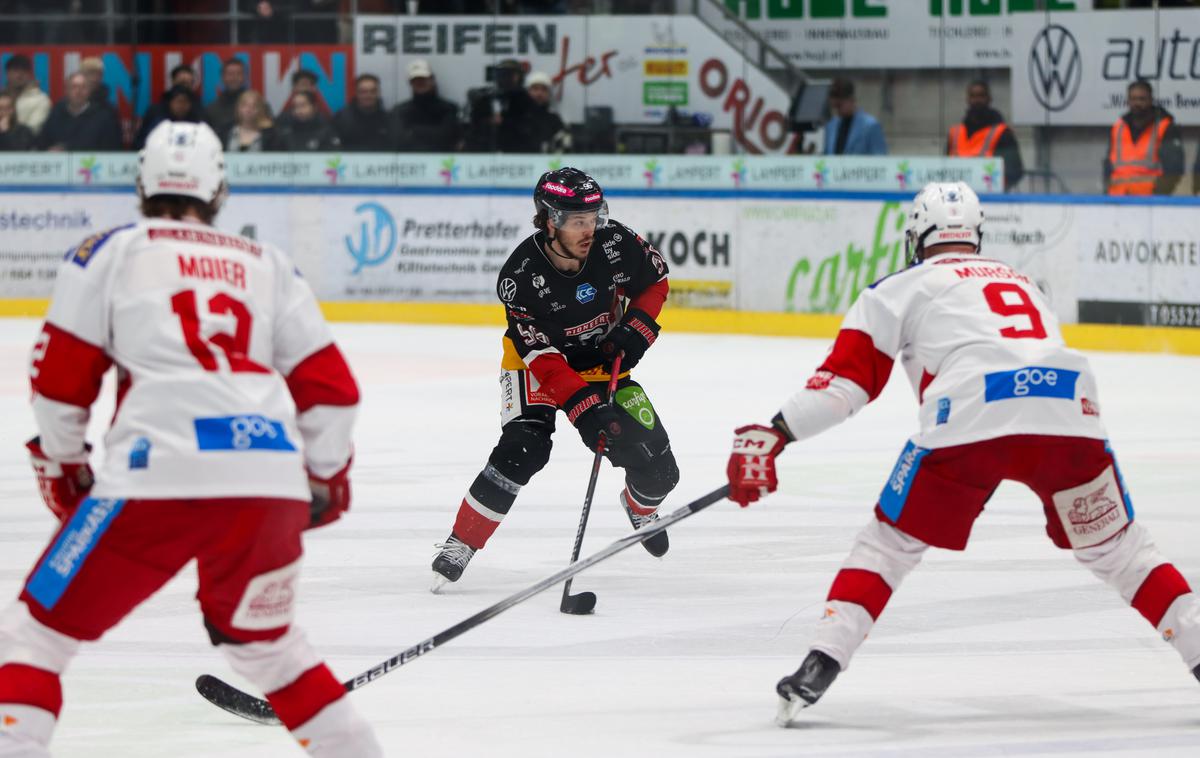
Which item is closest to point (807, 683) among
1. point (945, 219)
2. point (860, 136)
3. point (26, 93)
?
point (945, 219)

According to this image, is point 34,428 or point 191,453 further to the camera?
point 34,428

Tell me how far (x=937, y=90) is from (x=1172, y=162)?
6.26ft

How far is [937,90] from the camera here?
13.2 m

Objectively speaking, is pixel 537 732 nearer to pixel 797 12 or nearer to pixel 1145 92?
pixel 1145 92

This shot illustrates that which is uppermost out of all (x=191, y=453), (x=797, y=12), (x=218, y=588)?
(x=797, y=12)

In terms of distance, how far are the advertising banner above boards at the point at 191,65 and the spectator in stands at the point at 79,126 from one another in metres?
0.15

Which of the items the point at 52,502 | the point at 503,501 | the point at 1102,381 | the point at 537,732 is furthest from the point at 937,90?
the point at 52,502

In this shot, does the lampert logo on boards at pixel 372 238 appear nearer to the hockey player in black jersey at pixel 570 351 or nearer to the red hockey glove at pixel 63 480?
the hockey player in black jersey at pixel 570 351

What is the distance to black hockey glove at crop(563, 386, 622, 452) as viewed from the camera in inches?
213

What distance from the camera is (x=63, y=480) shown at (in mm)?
3098

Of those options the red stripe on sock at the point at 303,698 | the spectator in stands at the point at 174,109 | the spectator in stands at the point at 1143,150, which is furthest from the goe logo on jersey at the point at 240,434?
the spectator in stands at the point at 174,109

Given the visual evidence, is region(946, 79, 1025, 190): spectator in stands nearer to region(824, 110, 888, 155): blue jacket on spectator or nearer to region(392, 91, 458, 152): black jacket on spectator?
region(824, 110, 888, 155): blue jacket on spectator

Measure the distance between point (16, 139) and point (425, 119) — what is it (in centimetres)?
311

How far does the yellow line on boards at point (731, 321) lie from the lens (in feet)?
38.2
